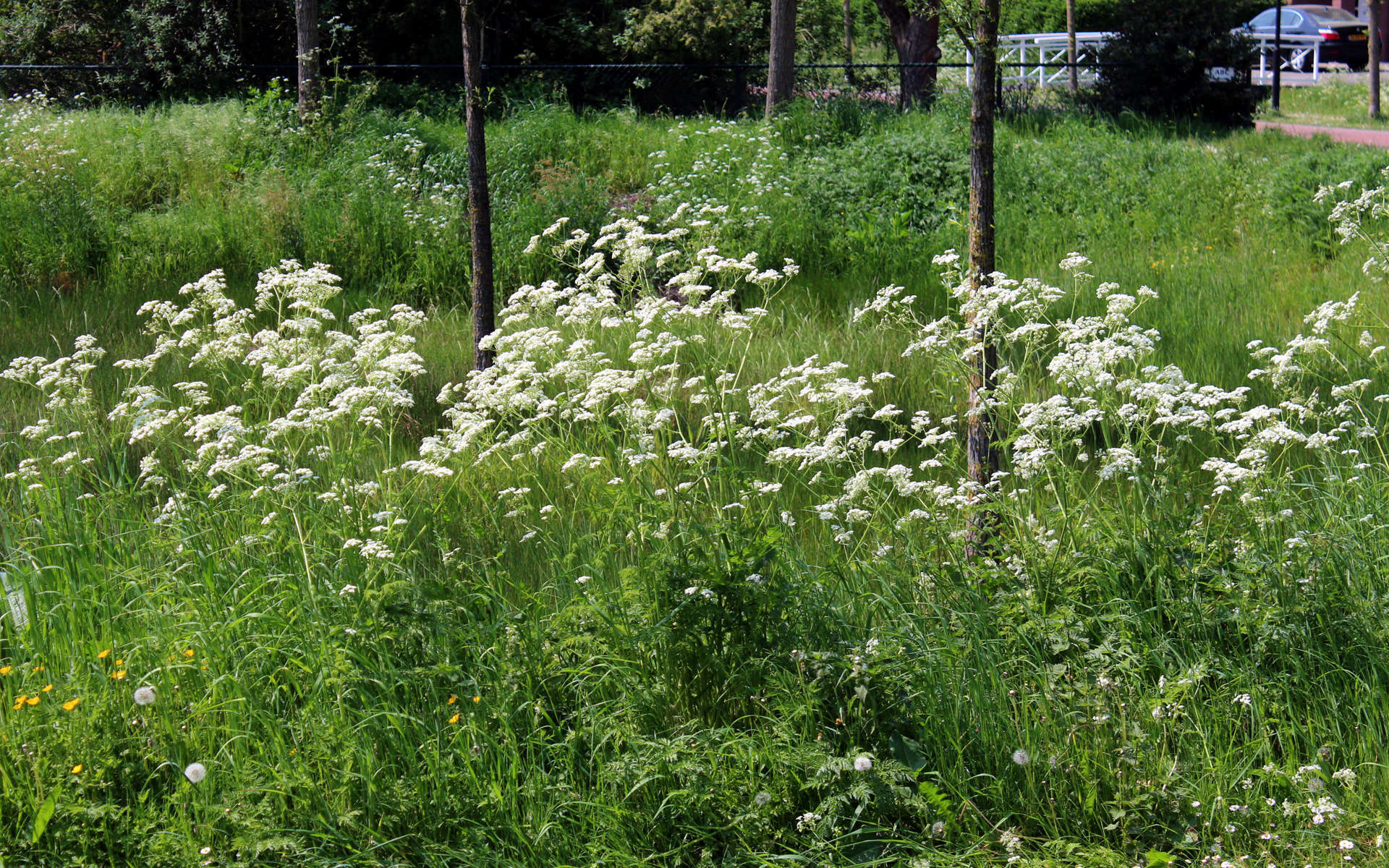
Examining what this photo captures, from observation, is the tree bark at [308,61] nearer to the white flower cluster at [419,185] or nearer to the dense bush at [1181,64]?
the white flower cluster at [419,185]

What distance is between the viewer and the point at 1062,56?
27.4 m

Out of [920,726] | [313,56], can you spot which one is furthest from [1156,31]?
[920,726]

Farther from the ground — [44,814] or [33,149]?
[33,149]

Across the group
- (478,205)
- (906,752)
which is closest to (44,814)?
(906,752)

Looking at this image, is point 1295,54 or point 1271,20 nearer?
point 1295,54

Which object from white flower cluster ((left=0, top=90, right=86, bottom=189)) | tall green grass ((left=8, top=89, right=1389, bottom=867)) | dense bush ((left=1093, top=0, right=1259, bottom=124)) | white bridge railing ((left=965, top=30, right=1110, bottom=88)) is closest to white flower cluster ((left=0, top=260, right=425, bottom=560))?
tall green grass ((left=8, top=89, right=1389, bottom=867))

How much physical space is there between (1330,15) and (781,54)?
2738cm

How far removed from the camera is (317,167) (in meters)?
13.3

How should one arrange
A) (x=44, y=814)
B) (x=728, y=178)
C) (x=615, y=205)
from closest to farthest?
(x=44, y=814) → (x=615, y=205) → (x=728, y=178)

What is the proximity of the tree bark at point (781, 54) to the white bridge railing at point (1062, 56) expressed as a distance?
4611mm

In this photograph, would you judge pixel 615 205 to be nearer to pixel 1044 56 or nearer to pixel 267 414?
pixel 267 414

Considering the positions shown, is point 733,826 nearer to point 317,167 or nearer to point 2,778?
point 2,778

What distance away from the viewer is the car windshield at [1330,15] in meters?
34.4

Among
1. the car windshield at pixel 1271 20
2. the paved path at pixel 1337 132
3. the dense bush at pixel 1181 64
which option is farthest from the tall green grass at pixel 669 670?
the car windshield at pixel 1271 20
